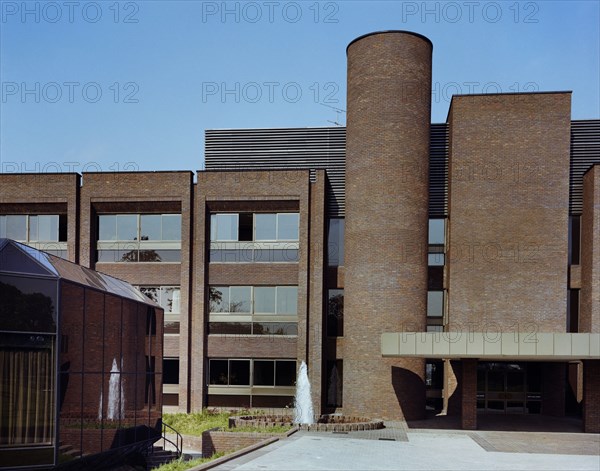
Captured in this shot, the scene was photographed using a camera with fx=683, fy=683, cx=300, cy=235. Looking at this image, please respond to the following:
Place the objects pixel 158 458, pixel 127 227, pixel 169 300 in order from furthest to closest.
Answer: pixel 127 227
pixel 169 300
pixel 158 458

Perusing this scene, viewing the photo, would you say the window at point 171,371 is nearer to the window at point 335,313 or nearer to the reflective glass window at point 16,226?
the window at point 335,313

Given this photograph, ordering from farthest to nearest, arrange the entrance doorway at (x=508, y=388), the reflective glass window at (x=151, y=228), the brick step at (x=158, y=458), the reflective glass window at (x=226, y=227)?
1. the reflective glass window at (x=151, y=228)
2. the reflective glass window at (x=226, y=227)
3. the entrance doorway at (x=508, y=388)
4. the brick step at (x=158, y=458)

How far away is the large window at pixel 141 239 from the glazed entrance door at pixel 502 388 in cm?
1536

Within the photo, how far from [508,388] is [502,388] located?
10.3 inches

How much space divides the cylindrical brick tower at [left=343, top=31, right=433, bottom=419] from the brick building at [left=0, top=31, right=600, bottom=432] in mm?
64

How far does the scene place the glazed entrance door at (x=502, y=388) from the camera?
31016mm

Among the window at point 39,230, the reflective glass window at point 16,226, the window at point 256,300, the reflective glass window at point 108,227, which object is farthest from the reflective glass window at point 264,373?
the reflective glass window at point 16,226

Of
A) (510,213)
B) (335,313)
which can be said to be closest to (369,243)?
(335,313)

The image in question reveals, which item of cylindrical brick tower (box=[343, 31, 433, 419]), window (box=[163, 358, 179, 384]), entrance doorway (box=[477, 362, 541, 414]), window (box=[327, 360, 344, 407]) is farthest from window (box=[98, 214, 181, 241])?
entrance doorway (box=[477, 362, 541, 414])

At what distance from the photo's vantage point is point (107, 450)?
17969 millimetres

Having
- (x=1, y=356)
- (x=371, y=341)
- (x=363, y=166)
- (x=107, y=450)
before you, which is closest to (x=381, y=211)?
(x=363, y=166)

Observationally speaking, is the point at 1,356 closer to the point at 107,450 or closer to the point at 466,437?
the point at 107,450

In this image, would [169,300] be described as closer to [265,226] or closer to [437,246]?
[265,226]

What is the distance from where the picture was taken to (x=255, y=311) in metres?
31.7
